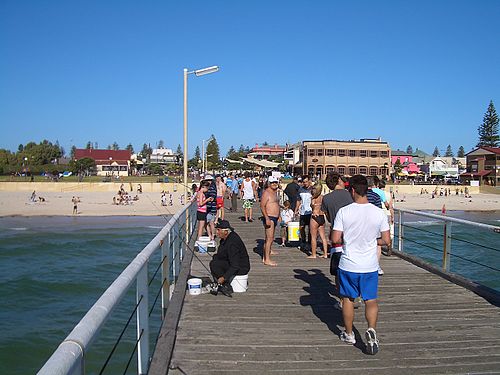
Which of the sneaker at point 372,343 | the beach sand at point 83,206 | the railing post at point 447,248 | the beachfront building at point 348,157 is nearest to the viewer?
the sneaker at point 372,343

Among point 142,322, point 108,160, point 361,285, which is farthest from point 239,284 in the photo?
point 108,160

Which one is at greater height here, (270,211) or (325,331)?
(270,211)

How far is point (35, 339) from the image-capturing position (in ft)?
34.2

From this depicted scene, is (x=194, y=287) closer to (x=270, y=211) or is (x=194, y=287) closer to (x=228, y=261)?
(x=228, y=261)

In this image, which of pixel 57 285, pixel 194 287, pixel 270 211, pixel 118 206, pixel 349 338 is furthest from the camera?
pixel 118 206

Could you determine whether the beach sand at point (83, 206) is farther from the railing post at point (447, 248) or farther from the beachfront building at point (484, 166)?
the beachfront building at point (484, 166)

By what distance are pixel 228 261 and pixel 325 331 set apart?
184 centimetres

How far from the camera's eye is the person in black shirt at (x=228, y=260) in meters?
6.21

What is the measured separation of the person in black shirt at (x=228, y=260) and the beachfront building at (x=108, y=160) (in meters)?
94.3

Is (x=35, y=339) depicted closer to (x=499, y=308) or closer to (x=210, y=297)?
(x=210, y=297)

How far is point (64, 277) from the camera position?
16938mm

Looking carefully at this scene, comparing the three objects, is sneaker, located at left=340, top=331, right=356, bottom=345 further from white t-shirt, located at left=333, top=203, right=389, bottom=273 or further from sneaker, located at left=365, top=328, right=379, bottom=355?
white t-shirt, located at left=333, top=203, right=389, bottom=273

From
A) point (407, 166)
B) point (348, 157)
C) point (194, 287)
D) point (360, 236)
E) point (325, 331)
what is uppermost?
point (348, 157)

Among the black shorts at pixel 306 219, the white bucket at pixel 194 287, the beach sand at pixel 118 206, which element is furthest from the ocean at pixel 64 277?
the beach sand at pixel 118 206
